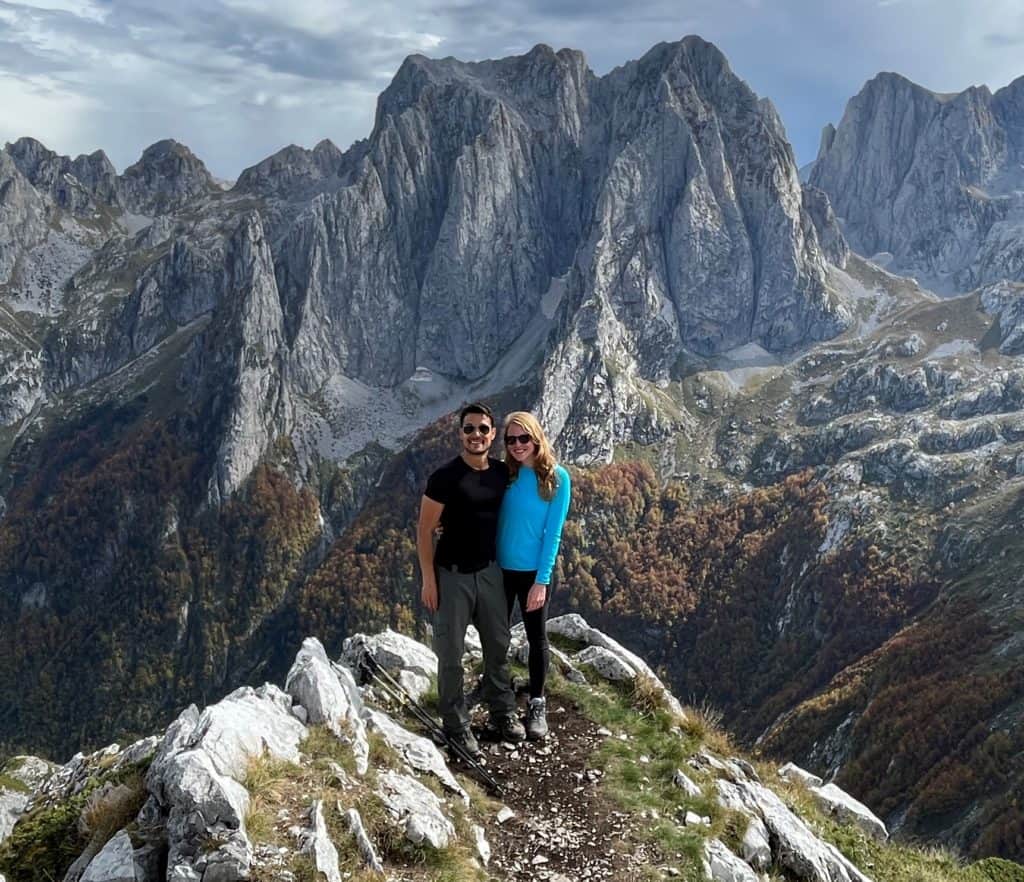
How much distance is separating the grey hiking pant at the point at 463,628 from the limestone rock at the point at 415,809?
1972 mm

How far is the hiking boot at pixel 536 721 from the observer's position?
1531 cm

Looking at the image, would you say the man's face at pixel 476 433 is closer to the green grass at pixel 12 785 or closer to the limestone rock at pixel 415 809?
the limestone rock at pixel 415 809

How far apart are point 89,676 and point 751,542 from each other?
174 m

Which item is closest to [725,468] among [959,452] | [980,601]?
[959,452]

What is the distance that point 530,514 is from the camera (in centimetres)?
1358

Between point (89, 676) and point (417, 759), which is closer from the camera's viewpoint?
point (417, 759)

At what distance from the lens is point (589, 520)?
198 metres

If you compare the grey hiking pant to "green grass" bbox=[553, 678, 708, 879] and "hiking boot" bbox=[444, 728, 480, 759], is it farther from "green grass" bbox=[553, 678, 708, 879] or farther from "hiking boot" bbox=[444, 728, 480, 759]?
"green grass" bbox=[553, 678, 708, 879]

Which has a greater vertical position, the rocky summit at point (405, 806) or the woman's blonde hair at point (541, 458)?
the woman's blonde hair at point (541, 458)

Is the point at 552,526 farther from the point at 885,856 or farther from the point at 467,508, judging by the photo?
the point at 885,856

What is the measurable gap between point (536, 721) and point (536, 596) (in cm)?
321

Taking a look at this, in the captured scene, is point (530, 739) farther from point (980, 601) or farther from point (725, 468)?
point (725, 468)

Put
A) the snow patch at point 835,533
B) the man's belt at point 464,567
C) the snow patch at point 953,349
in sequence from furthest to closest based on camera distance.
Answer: the snow patch at point 953,349
the snow patch at point 835,533
the man's belt at point 464,567

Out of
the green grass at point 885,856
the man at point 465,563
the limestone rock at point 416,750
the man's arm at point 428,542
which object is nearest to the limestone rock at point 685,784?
the green grass at point 885,856
